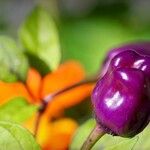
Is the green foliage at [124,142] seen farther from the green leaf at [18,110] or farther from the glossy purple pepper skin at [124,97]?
the green leaf at [18,110]

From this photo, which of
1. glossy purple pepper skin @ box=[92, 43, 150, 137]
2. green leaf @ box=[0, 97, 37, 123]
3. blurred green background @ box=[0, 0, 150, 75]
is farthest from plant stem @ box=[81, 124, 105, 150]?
blurred green background @ box=[0, 0, 150, 75]

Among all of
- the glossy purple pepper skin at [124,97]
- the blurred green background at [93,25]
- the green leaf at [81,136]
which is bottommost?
the blurred green background at [93,25]

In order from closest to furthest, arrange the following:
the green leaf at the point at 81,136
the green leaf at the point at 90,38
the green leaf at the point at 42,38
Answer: the green leaf at the point at 81,136 < the green leaf at the point at 42,38 < the green leaf at the point at 90,38

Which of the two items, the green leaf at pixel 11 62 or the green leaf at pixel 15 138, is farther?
the green leaf at pixel 11 62

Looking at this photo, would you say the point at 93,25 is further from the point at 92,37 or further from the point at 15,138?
the point at 15,138

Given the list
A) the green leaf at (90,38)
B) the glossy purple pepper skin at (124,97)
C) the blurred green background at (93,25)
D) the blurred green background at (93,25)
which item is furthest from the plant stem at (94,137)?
the green leaf at (90,38)

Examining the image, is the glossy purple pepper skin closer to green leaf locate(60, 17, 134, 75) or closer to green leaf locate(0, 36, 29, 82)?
green leaf locate(0, 36, 29, 82)

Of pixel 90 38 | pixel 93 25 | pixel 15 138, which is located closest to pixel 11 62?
pixel 15 138
